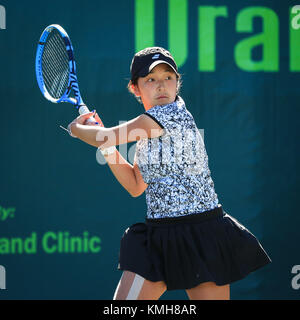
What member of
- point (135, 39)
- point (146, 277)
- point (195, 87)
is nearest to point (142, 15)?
point (135, 39)

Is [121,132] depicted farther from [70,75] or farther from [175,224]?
[70,75]

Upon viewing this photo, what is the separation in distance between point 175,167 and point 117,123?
1.71 m

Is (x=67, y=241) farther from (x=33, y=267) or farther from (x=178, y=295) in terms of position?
(x=178, y=295)

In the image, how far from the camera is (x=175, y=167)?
2.16m

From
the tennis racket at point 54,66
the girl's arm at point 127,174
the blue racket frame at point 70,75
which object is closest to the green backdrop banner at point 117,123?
the tennis racket at point 54,66

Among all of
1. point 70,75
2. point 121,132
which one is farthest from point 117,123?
point 121,132

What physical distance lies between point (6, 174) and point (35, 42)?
98 cm

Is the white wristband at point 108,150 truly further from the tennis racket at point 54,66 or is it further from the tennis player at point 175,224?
the tennis racket at point 54,66

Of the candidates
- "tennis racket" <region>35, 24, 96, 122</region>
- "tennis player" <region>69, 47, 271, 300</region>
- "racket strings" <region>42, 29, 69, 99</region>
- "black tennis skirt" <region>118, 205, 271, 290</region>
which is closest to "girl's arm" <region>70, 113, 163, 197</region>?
"tennis player" <region>69, 47, 271, 300</region>

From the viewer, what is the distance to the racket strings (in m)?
2.88

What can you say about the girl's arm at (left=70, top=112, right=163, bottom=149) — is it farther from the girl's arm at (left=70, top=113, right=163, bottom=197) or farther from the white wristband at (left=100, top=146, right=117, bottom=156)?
the white wristband at (left=100, top=146, right=117, bottom=156)

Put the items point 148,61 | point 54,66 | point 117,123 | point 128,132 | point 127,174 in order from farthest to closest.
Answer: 1. point 117,123
2. point 54,66
3. point 127,174
4. point 148,61
5. point 128,132

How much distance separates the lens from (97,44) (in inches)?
149

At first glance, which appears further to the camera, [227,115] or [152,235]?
[227,115]
